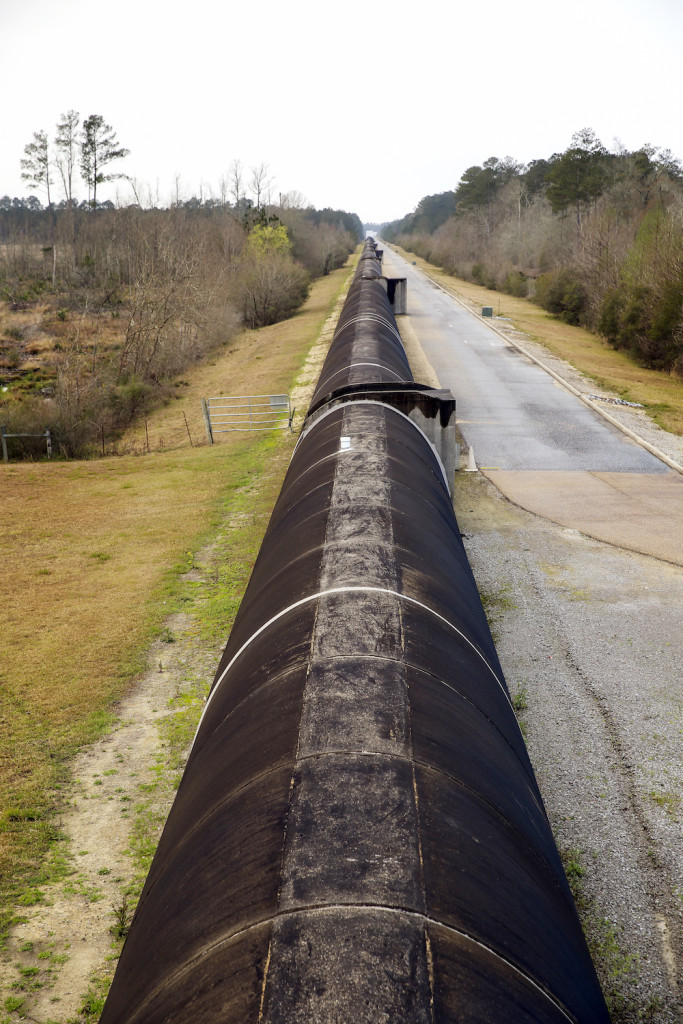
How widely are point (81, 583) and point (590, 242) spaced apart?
35313mm

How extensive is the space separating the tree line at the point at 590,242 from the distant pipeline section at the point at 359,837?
85.0 feet

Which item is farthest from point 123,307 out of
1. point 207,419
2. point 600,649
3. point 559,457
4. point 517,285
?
point 600,649

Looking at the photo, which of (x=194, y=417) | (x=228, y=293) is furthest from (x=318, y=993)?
(x=228, y=293)

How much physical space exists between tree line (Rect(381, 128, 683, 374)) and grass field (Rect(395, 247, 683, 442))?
32.1 inches

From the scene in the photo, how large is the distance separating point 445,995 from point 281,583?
2.96m

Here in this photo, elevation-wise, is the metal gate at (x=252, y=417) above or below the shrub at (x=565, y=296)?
below

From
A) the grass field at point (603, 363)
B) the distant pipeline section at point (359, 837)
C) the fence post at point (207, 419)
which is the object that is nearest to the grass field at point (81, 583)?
the fence post at point (207, 419)

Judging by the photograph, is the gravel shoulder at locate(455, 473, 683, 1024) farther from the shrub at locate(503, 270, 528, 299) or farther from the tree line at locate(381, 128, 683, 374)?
the shrub at locate(503, 270, 528, 299)

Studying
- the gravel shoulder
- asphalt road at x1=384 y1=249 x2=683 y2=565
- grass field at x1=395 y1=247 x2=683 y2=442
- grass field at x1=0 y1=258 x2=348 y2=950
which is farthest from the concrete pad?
grass field at x1=0 y1=258 x2=348 y2=950

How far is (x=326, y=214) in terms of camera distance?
166250mm

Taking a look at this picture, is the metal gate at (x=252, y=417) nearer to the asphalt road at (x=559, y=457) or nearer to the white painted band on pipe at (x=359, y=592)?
the asphalt road at (x=559, y=457)

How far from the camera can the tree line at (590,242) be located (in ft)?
90.4

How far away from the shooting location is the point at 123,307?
5381 centimetres

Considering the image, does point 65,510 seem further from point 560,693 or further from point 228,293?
point 228,293
